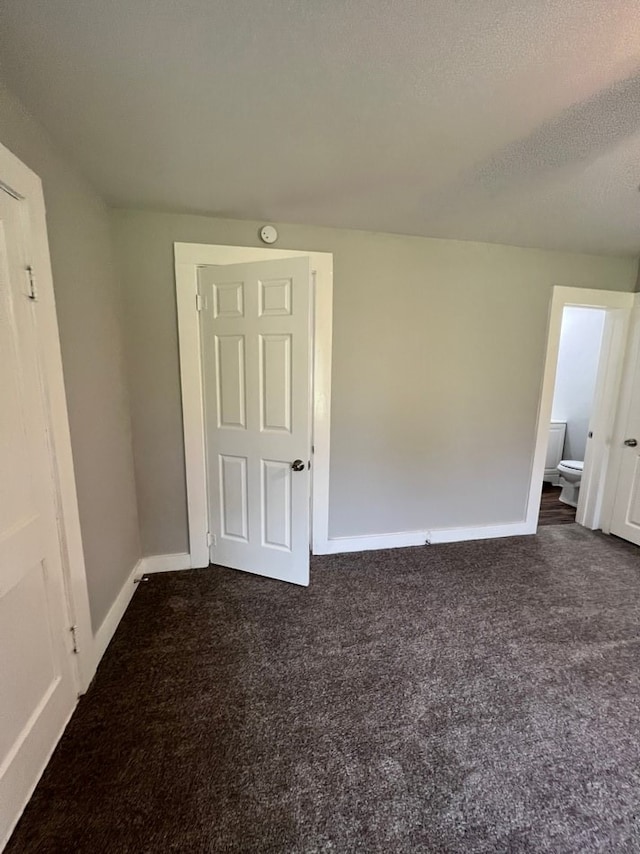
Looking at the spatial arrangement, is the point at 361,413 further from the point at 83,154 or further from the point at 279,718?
the point at 83,154

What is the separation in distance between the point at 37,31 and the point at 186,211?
3.88 feet

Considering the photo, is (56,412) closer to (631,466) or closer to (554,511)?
(631,466)

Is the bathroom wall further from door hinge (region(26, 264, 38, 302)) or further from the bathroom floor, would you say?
door hinge (region(26, 264, 38, 302))

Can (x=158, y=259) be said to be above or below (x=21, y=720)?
above

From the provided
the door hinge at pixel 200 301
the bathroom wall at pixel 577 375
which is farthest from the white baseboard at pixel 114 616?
the bathroom wall at pixel 577 375

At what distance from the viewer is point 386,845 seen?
107cm

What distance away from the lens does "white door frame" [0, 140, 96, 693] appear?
1.22 m

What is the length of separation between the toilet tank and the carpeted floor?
8.12ft

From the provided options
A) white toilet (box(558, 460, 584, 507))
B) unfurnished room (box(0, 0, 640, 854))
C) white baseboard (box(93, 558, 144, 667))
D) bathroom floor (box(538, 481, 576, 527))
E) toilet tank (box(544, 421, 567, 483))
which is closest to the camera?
unfurnished room (box(0, 0, 640, 854))

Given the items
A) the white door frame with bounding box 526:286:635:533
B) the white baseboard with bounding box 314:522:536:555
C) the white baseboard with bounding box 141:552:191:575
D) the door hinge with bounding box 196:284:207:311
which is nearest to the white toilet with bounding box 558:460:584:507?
the white door frame with bounding box 526:286:635:533

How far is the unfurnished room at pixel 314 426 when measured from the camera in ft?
3.56

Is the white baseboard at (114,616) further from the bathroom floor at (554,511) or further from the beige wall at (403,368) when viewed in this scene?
the bathroom floor at (554,511)

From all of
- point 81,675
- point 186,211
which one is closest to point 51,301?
point 186,211

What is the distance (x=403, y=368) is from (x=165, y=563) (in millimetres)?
2193
